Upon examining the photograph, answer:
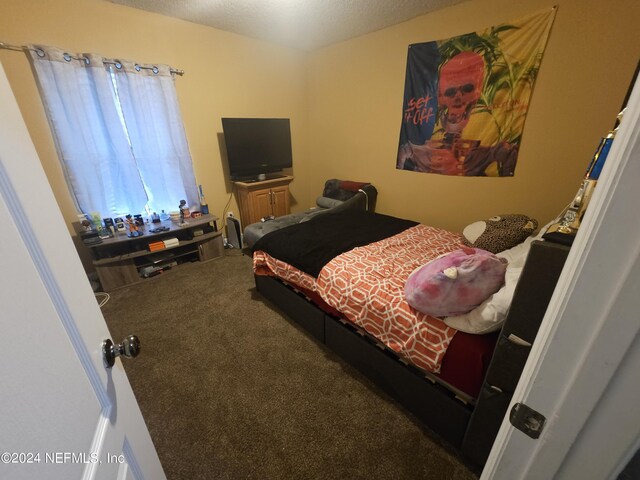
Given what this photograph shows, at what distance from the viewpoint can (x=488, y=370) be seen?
997 millimetres

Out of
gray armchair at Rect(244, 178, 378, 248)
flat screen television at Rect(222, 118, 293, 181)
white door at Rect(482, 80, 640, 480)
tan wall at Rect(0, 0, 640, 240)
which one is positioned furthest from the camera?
flat screen television at Rect(222, 118, 293, 181)

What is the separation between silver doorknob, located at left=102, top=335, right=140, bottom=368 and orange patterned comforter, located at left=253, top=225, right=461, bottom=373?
1.10 metres

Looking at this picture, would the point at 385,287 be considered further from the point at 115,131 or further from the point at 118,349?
the point at 115,131

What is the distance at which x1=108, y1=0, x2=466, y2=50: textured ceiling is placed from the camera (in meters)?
2.29

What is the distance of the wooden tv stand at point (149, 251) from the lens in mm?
2498

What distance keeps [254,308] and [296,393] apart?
931 millimetres

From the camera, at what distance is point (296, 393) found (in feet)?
4.98

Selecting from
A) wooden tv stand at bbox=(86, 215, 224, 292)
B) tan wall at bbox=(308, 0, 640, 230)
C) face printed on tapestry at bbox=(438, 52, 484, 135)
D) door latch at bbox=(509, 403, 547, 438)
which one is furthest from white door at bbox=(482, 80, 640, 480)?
wooden tv stand at bbox=(86, 215, 224, 292)

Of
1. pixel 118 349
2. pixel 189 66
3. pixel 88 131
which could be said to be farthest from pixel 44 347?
pixel 189 66

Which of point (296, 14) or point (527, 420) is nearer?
point (527, 420)

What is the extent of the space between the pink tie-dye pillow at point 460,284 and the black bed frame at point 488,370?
0.68 feet

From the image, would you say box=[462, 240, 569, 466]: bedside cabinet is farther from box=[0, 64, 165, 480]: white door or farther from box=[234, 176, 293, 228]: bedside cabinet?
box=[234, 176, 293, 228]: bedside cabinet

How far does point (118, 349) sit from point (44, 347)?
0.78 feet

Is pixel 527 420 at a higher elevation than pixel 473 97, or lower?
lower
